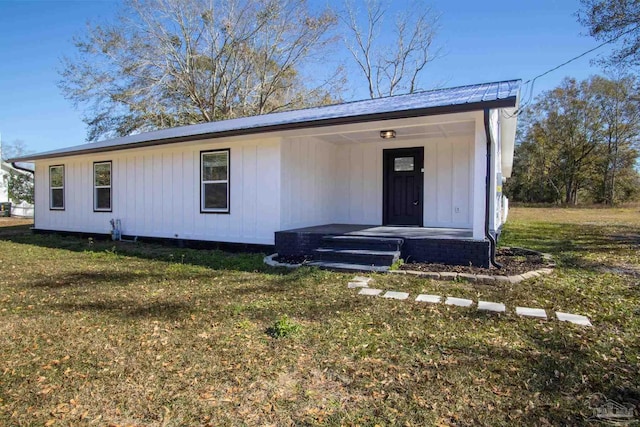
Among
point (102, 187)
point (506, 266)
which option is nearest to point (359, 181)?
point (506, 266)

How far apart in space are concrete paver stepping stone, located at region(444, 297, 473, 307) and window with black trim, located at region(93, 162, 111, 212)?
31.6 ft

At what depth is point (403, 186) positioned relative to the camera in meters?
9.01

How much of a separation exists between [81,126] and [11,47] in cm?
803

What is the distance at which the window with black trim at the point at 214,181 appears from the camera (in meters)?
8.49

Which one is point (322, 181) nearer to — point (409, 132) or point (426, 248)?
point (409, 132)

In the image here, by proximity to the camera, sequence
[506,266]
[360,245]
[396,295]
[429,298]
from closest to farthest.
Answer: [429,298] → [396,295] → [506,266] → [360,245]

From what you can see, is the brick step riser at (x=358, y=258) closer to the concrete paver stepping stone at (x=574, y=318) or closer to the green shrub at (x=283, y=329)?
the concrete paver stepping stone at (x=574, y=318)

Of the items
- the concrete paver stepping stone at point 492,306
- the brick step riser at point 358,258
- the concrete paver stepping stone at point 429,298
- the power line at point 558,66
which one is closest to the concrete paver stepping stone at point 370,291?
the concrete paver stepping stone at point 429,298

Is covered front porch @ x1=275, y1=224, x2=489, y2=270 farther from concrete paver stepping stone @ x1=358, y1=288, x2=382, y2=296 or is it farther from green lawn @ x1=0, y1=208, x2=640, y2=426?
concrete paver stepping stone @ x1=358, y1=288, x2=382, y2=296

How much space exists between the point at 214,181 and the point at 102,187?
14.3ft

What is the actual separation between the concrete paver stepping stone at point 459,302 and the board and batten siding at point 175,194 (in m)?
4.23

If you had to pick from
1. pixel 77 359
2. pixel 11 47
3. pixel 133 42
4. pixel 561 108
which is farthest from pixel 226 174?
pixel 561 108

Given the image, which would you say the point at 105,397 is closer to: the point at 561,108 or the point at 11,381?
the point at 11,381

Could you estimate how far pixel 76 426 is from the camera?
2105 millimetres
